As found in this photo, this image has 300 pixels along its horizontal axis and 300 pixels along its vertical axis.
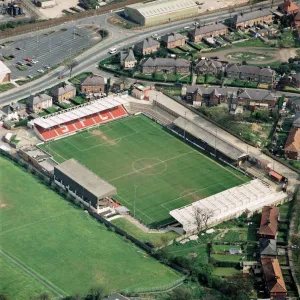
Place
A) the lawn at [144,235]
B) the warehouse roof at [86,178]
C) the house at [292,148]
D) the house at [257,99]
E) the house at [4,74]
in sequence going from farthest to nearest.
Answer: the house at [4,74]
the house at [257,99]
the house at [292,148]
the warehouse roof at [86,178]
the lawn at [144,235]

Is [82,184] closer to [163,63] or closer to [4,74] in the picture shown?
[4,74]

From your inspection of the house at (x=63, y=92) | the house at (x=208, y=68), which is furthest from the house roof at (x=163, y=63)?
the house at (x=63, y=92)

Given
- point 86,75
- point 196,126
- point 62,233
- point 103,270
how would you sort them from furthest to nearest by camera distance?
point 86,75, point 196,126, point 62,233, point 103,270

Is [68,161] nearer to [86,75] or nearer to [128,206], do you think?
[128,206]

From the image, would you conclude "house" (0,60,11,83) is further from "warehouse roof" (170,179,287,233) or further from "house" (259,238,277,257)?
"house" (259,238,277,257)

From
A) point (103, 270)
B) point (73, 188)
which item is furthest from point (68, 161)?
point (103, 270)

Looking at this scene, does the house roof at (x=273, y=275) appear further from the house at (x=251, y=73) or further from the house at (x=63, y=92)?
the house at (x=251, y=73)

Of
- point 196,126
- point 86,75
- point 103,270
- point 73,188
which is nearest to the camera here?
point 103,270
